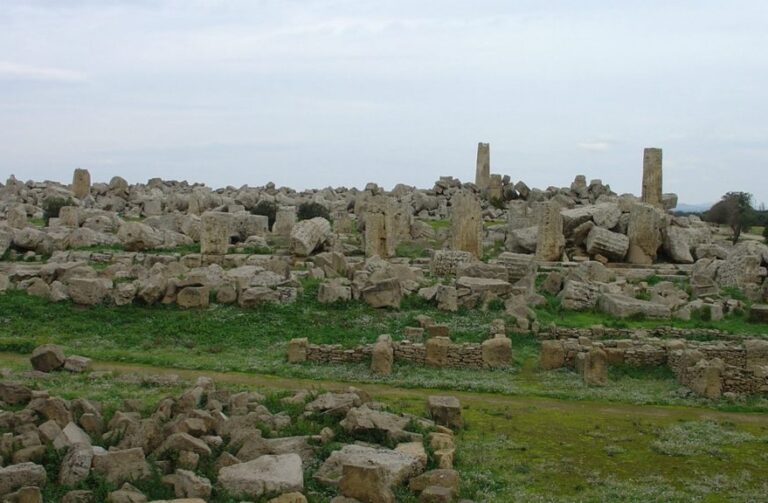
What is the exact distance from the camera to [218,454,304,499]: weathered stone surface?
11.1m

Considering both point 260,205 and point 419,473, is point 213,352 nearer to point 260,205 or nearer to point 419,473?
point 419,473

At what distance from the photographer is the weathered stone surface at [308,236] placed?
32.3 m

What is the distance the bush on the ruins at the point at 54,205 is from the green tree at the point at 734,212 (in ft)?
116

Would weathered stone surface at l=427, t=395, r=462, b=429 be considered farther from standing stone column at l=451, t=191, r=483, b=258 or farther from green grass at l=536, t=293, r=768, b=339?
standing stone column at l=451, t=191, r=483, b=258

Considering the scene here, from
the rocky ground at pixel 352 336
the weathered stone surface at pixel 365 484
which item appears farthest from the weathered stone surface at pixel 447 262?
the weathered stone surface at pixel 365 484

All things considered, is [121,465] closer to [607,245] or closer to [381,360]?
[381,360]

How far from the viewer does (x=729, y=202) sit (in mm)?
59500

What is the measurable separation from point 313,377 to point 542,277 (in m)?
12.9

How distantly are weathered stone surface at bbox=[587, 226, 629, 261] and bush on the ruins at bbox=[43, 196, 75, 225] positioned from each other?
2533 centimetres

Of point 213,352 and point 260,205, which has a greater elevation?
point 260,205

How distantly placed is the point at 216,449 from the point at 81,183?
48425mm

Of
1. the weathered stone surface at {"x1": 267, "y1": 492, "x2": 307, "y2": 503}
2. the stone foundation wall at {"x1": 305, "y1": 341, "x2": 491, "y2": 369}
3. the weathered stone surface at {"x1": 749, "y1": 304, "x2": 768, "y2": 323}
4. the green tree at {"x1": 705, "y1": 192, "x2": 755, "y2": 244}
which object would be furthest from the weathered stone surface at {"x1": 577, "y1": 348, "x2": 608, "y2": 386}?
the green tree at {"x1": 705, "y1": 192, "x2": 755, "y2": 244}

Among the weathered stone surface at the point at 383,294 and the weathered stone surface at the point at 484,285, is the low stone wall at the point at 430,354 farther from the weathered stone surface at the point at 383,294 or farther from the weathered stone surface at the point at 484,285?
the weathered stone surface at the point at 484,285

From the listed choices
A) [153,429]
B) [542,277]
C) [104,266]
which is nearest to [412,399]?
[153,429]
